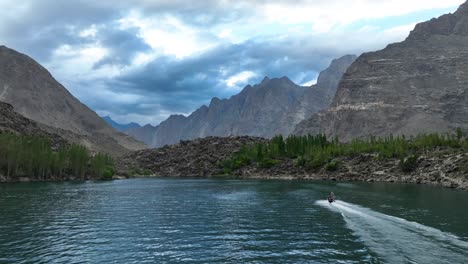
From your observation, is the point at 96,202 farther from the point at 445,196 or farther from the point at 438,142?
the point at 438,142

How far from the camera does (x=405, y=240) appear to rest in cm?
4853

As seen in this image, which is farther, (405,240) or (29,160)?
(29,160)

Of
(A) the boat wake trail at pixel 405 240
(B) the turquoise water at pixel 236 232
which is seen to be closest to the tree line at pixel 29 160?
(B) the turquoise water at pixel 236 232

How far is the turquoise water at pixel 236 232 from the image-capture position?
4191cm

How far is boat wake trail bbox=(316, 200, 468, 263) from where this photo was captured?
4078cm

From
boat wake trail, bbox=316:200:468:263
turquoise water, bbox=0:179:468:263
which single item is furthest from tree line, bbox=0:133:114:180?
boat wake trail, bbox=316:200:468:263

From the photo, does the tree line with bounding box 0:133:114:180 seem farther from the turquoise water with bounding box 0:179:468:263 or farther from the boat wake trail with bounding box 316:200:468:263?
the boat wake trail with bounding box 316:200:468:263

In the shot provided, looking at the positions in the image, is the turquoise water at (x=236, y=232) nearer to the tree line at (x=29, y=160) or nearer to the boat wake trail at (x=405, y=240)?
the boat wake trail at (x=405, y=240)

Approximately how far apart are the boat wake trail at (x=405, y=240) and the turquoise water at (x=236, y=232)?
0.10 meters

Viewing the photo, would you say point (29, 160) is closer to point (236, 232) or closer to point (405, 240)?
point (236, 232)

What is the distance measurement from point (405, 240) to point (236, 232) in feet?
68.7

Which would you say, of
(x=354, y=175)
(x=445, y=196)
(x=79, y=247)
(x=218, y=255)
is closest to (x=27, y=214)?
(x=79, y=247)

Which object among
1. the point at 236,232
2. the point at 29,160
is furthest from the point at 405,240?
the point at 29,160

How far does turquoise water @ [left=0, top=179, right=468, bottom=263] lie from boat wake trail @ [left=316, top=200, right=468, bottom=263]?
0.33 feet
